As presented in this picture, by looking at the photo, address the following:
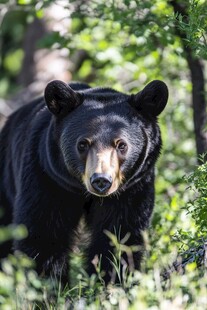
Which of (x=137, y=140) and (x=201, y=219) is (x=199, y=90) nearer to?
(x=137, y=140)

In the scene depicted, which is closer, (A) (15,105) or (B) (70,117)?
(B) (70,117)

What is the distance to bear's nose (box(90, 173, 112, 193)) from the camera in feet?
17.8

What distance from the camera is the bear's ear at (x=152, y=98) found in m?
6.13

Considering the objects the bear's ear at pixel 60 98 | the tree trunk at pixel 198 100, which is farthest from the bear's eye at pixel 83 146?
the tree trunk at pixel 198 100

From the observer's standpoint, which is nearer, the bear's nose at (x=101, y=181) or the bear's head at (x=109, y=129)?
the bear's nose at (x=101, y=181)

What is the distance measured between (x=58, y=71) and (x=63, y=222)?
7058mm

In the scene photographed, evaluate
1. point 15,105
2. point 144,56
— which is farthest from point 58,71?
point 144,56

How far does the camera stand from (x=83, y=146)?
5.95 meters

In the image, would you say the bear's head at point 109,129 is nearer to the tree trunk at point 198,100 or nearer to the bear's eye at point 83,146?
the bear's eye at point 83,146

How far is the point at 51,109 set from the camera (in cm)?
619

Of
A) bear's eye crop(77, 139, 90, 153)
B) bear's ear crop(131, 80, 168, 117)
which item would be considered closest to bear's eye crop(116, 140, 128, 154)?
bear's eye crop(77, 139, 90, 153)

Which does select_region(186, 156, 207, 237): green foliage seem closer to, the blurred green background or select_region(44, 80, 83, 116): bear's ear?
the blurred green background

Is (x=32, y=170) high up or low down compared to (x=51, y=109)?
down

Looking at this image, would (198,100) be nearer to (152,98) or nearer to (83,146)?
(152,98)
